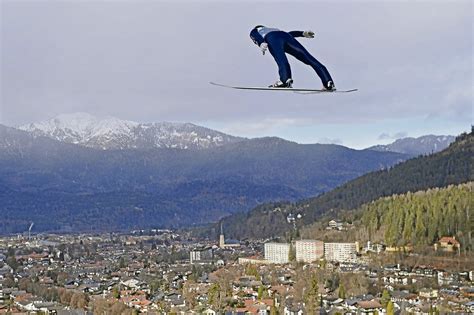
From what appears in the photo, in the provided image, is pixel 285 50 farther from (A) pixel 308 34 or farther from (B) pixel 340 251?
(B) pixel 340 251

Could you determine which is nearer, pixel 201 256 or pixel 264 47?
pixel 264 47

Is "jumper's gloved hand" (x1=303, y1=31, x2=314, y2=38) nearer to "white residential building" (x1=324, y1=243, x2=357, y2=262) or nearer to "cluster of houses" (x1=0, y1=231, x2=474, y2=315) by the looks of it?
"cluster of houses" (x1=0, y1=231, x2=474, y2=315)

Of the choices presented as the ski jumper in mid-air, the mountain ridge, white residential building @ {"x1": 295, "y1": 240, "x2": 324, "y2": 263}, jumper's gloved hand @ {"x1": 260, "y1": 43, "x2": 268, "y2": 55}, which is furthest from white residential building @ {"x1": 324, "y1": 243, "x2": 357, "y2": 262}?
jumper's gloved hand @ {"x1": 260, "y1": 43, "x2": 268, "y2": 55}

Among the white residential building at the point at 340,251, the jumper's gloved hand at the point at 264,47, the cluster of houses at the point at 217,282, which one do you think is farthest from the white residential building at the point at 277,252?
the jumper's gloved hand at the point at 264,47

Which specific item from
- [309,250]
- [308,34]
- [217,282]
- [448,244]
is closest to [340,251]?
[309,250]

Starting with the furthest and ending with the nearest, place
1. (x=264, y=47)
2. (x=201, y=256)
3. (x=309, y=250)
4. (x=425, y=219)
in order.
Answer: (x=201, y=256) < (x=309, y=250) < (x=425, y=219) < (x=264, y=47)

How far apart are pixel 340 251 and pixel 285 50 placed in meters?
44.7

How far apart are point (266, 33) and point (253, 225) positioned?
76437 millimetres

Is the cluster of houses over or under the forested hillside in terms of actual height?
under

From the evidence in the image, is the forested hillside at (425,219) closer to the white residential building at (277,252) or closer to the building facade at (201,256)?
the white residential building at (277,252)

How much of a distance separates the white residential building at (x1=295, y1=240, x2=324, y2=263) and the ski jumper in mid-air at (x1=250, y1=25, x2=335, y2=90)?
41.7 m

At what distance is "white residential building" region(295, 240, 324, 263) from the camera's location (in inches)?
1909

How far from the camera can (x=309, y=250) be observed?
164 ft

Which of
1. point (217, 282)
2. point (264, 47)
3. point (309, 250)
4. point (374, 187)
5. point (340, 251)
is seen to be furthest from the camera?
point (374, 187)
